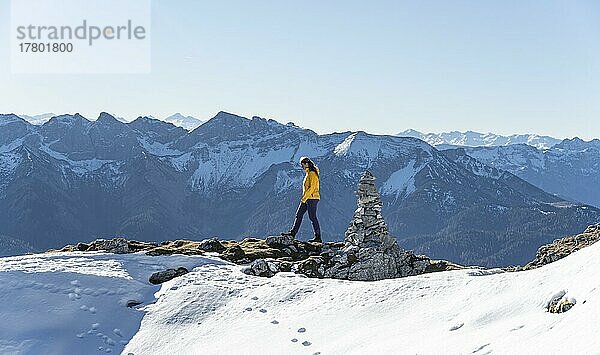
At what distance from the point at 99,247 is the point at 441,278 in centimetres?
1840

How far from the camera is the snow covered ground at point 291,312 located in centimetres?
1174

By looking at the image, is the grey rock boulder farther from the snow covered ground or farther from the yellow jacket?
the yellow jacket

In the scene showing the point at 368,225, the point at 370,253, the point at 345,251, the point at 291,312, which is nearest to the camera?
the point at 291,312

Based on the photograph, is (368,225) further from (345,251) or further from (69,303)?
(69,303)

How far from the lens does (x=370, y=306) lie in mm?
16578

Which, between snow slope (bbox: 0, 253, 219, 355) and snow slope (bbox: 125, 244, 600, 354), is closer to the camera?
snow slope (bbox: 125, 244, 600, 354)

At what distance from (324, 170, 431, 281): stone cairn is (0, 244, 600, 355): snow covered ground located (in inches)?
208

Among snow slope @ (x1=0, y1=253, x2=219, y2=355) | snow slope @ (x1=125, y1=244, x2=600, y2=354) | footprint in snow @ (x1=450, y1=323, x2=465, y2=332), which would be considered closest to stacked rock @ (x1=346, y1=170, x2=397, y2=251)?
snow slope @ (x1=125, y1=244, x2=600, y2=354)

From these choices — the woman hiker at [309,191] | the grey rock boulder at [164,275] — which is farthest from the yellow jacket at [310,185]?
the grey rock boulder at [164,275]

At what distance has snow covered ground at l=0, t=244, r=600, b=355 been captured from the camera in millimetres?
11742

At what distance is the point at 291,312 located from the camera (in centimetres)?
1752

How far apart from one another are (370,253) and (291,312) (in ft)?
38.1

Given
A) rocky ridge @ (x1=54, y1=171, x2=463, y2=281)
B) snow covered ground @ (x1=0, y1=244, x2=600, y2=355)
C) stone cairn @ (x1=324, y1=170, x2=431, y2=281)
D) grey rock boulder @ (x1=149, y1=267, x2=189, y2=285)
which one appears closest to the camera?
snow covered ground @ (x1=0, y1=244, x2=600, y2=355)

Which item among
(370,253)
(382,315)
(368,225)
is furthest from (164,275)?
(368,225)
